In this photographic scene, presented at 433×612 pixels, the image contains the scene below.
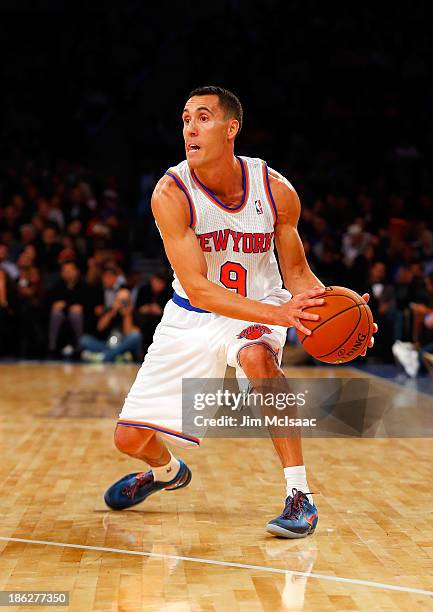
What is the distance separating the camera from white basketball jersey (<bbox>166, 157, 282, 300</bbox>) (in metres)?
4.41

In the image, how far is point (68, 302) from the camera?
534 inches

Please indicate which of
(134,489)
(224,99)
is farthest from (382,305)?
(224,99)

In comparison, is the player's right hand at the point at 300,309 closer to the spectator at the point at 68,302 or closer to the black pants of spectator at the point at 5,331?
the spectator at the point at 68,302

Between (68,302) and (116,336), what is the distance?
0.85 meters

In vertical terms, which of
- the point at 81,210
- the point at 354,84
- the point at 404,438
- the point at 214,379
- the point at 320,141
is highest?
the point at 354,84

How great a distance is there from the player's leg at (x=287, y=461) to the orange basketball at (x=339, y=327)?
0.66ft

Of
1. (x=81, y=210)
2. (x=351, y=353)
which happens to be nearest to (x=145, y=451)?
(x=351, y=353)

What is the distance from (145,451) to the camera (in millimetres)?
4602

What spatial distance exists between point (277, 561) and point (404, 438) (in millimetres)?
3464

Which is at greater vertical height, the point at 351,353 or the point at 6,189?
the point at 6,189

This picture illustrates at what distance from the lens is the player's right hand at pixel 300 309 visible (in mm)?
3977

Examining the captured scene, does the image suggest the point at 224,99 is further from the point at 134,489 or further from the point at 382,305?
the point at 382,305

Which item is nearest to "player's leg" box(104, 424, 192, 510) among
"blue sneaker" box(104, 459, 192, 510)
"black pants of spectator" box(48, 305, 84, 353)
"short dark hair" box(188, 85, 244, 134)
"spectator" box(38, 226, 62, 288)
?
"blue sneaker" box(104, 459, 192, 510)

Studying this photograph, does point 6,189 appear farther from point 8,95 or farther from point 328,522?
point 328,522
